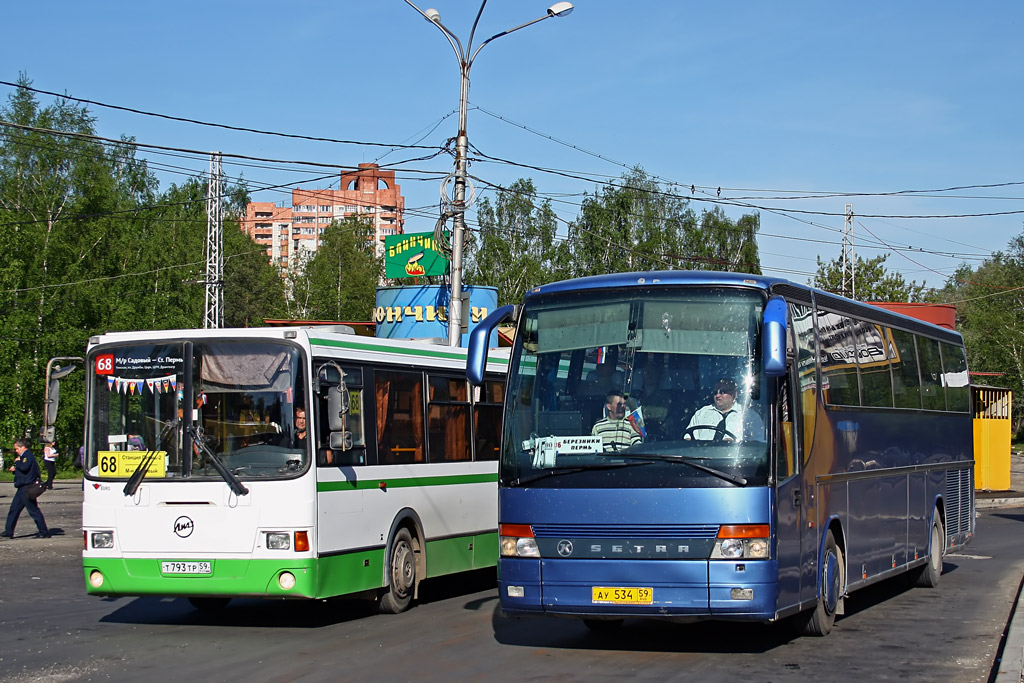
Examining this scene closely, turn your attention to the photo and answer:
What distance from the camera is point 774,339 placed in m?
8.97

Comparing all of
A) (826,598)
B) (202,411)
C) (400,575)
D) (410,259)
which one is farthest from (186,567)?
(410,259)

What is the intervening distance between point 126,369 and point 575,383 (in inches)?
→ 178

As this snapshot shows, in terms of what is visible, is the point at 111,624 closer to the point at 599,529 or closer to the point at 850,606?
the point at 599,529

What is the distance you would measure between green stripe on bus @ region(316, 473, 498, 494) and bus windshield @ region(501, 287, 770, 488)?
2.30 meters

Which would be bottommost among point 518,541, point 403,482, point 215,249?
point 518,541

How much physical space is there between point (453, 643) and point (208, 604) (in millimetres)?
3724

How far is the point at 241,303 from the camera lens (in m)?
88.4

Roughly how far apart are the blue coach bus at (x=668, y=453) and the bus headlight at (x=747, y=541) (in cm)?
1

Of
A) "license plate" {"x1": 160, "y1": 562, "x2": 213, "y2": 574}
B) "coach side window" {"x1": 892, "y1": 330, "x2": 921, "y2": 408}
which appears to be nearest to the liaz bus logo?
"license plate" {"x1": 160, "y1": 562, "x2": 213, "y2": 574}

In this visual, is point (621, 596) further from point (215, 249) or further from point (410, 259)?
point (215, 249)

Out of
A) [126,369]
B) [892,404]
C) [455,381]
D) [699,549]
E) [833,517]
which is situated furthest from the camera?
[455,381]

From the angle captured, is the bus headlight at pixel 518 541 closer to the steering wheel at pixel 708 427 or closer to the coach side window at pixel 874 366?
the steering wheel at pixel 708 427

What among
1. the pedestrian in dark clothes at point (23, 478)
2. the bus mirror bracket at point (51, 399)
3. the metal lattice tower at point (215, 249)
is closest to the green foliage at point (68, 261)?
the metal lattice tower at point (215, 249)

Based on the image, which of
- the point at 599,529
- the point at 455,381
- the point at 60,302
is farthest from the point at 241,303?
the point at 599,529
